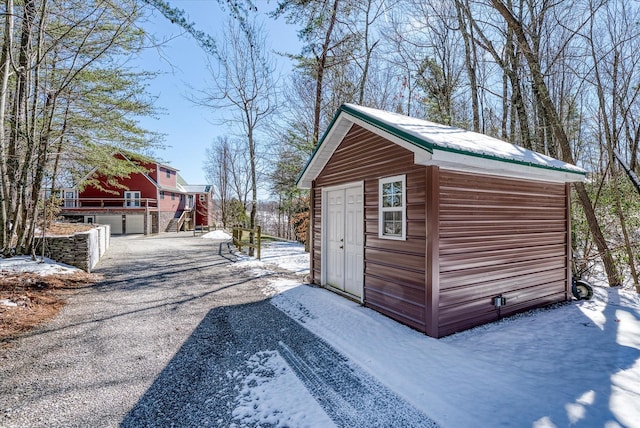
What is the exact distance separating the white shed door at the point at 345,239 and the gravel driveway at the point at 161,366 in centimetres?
151

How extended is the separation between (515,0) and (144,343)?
38.1 feet

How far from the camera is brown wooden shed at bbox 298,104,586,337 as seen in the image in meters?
3.99

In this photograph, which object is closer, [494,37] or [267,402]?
[267,402]

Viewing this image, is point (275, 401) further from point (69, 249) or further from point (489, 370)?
point (69, 249)

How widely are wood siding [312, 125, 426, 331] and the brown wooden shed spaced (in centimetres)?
2

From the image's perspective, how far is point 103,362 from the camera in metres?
3.32

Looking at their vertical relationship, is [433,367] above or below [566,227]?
below

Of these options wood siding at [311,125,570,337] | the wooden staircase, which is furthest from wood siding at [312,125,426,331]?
the wooden staircase

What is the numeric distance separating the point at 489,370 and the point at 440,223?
1739mm

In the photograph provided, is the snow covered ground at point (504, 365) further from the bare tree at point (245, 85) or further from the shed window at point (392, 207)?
the bare tree at point (245, 85)

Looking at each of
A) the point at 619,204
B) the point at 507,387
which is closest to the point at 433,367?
the point at 507,387

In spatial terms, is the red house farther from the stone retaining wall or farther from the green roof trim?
the green roof trim

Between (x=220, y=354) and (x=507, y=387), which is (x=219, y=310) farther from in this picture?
(x=507, y=387)

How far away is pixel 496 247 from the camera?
15.3 ft
